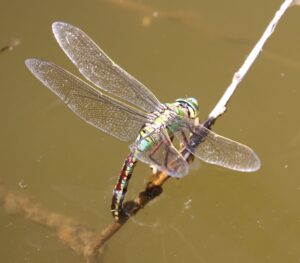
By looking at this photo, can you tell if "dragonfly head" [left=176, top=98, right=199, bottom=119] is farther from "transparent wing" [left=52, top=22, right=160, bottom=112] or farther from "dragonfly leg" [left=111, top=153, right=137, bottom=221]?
"dragonfly leg" [left=111, top=153, right=137, bottom=221]

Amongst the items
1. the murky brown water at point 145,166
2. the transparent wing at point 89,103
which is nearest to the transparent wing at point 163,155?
the transparent wing at point 89,103

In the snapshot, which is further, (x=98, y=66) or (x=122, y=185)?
(x=98, y=66)

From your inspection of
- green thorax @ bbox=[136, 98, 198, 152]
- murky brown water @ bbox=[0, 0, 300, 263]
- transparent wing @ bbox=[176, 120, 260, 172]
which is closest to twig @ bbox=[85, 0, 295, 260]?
transparent wing @ bbox=[176, 120, 260, 172]

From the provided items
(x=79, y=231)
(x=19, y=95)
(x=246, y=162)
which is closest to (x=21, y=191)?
(x=79, y=231)

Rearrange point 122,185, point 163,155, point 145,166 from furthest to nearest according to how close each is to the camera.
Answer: point 145,166
point 122,185
point 163,155

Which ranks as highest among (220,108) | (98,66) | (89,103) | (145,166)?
(220,108)

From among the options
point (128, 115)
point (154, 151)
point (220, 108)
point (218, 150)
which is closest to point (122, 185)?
point (154, 151)

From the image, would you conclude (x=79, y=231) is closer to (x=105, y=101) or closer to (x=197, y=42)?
(x=105, y=101)

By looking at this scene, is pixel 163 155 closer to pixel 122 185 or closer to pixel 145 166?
pixel 122 185
